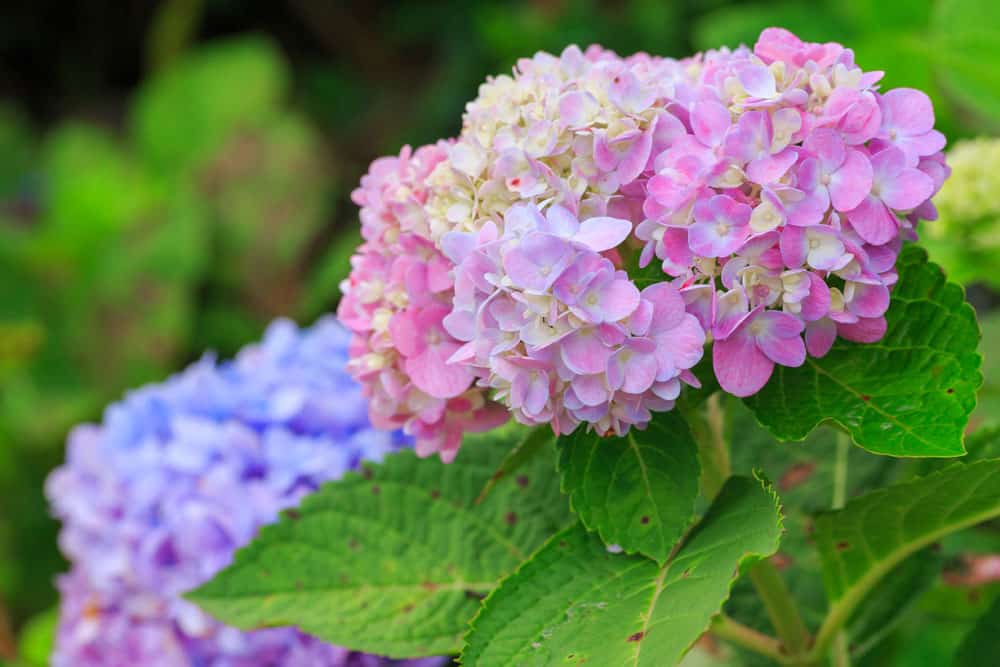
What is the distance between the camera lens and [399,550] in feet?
2.74

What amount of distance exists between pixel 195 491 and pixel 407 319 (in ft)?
1.57

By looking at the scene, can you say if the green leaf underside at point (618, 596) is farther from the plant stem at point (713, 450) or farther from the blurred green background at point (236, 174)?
the blurred green background at point (236, 174)

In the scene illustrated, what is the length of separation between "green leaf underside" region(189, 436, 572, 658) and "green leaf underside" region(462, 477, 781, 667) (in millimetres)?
147

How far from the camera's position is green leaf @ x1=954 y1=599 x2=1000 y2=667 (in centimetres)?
79

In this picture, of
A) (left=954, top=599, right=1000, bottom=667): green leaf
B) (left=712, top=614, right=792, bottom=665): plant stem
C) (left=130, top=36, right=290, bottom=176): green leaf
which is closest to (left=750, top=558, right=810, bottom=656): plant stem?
A: (left=712, top=614, right=792, bottom=665): plant stem

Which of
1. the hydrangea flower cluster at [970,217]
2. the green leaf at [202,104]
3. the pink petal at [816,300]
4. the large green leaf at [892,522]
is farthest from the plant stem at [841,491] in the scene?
the green leaf at [202,104]

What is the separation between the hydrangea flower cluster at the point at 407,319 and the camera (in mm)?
638

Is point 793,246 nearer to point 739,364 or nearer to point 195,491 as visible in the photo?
point 739,364

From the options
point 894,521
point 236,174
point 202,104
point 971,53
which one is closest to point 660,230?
point 894,521

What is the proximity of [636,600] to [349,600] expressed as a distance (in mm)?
266

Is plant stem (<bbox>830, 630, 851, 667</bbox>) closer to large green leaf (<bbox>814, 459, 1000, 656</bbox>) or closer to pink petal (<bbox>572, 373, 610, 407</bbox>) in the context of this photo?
large green leaf (<bbox>814, 459, 1000, 656</bbox>)

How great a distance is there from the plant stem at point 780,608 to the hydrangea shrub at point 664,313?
4cm

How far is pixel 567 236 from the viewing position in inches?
22.4

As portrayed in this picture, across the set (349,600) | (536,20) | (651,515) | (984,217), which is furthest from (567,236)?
(536,20)
